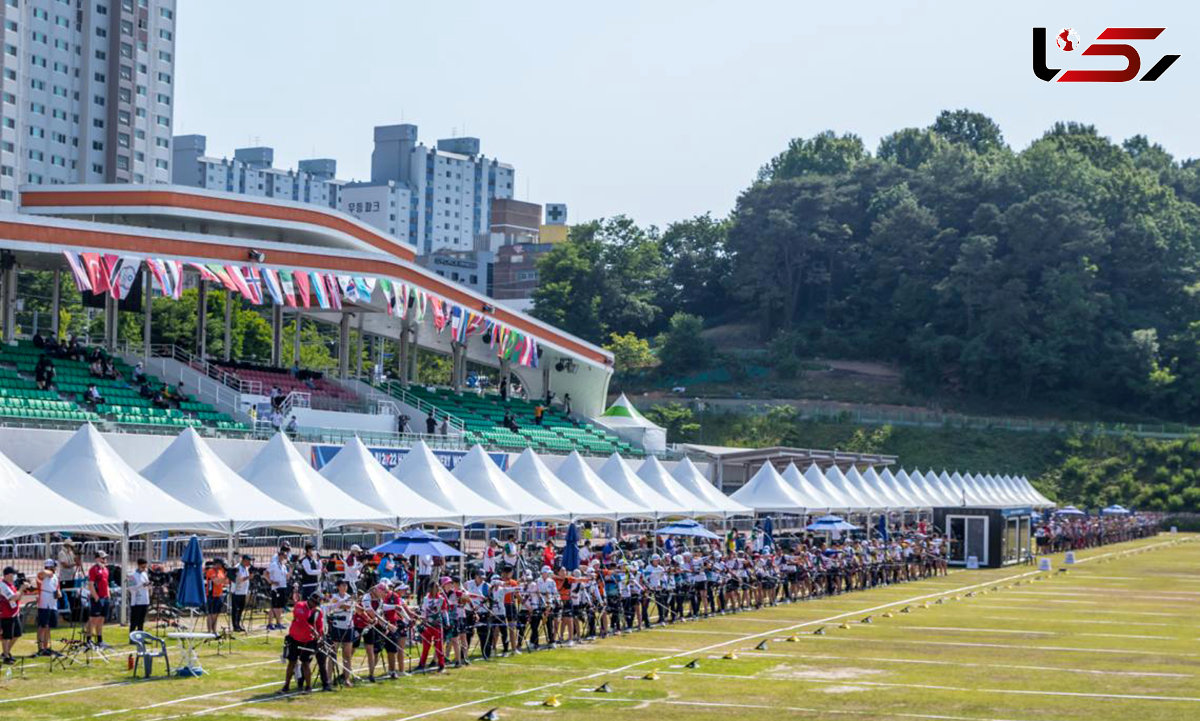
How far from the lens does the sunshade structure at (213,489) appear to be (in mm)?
33531

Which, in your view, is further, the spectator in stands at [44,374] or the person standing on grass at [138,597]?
the spectator in stands at [44,374]

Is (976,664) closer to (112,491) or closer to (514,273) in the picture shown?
(112,491)

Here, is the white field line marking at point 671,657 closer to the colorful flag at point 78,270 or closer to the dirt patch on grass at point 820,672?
the dirt patch on grass at point 820,672

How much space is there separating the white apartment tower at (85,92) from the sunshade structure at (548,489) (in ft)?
287

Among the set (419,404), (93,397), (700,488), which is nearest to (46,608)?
(93,397)

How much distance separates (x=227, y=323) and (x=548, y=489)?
20600mm

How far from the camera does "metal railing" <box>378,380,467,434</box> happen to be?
64625 mm

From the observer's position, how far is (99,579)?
29250 millimetres

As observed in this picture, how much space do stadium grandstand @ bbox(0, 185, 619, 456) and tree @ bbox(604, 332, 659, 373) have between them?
57.1m

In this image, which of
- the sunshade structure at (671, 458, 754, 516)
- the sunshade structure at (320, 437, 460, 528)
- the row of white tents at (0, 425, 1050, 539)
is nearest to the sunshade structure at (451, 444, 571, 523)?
the row of white tents at (0, 425, 1050, 539)

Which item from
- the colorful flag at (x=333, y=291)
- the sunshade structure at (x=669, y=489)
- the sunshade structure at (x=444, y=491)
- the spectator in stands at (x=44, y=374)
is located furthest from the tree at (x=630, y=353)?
the sunshade structure at (x=444, y=491)

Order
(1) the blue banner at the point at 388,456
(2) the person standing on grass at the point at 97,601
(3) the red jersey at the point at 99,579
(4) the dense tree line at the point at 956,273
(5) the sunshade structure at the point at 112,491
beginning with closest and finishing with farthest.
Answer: (2) the person standing on grass at the point at 97,601
(3) the red jersey at the point at 99,579
(5) the sunshade structure at the point at 112,491
(1) the blue banner at the point at 388,456
(4) the dense tree line at the point at 956,273

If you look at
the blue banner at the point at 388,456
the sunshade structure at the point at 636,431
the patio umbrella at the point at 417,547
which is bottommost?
the patio umbrella at the point at 417,547

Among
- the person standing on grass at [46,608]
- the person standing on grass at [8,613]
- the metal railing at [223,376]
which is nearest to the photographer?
the person standing on grass at [8,613]
